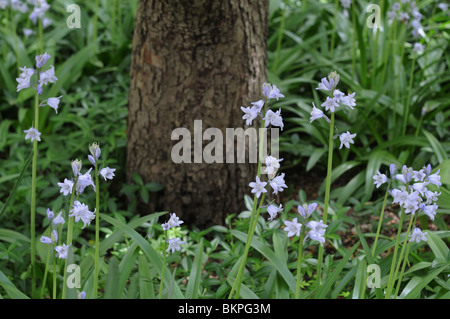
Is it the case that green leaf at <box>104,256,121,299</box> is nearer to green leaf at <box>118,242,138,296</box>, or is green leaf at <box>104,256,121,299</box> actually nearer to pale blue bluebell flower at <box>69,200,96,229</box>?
pale blue bluebell flower at <box>69,200,96,229</box>

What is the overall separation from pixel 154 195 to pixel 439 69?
248 centimetres

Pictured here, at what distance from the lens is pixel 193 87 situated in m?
3.14

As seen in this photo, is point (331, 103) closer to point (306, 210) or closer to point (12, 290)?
point (306, 210)

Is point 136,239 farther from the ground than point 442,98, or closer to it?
closer to it

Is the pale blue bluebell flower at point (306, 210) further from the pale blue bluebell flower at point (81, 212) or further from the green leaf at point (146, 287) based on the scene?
the green leaf at point (146, 287)

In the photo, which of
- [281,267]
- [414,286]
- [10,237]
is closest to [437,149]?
[414,286]

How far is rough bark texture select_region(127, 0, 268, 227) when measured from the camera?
10.0 ft

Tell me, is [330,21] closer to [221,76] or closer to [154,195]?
[221,76]

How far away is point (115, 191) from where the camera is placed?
3.58m

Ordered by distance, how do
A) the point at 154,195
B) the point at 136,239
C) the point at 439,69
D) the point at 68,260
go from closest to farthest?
the point at 68,260 < the point at 136,239 < the point at 154,195 < the point at 439,69

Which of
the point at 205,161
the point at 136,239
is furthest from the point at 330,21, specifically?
the point at 136,239

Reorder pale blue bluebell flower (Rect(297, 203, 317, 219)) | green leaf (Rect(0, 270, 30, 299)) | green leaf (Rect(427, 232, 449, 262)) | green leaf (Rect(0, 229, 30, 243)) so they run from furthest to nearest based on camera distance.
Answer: green leaf (Rect(0, 229, 30, 243)) → green leaf (Rect(427, 232, 449, 262)) → green leaf (Rect(0, 270, 30, 299)) → pale blue bluebell flower (Rect(297, 203, 317, 219))

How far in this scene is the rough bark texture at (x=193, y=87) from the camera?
3.05 m

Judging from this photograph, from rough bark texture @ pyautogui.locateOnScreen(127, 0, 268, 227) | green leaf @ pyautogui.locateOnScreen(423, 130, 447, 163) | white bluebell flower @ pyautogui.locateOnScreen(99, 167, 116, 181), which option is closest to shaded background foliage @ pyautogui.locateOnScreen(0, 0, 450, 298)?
green leaf @ pyautogui.locateOnScreen(423, 130, 447, 163)
